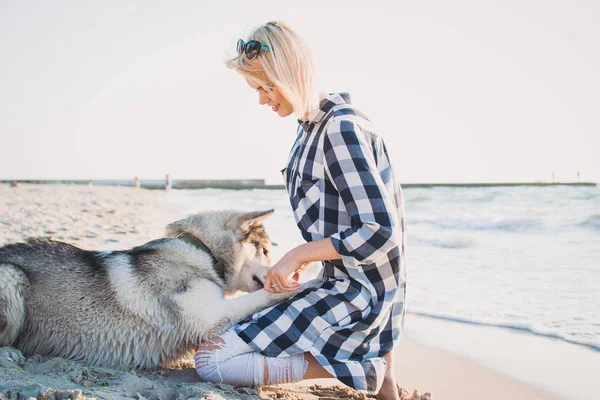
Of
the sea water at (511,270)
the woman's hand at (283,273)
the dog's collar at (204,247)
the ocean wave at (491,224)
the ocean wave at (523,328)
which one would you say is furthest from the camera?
the ocean wave at (491,224)

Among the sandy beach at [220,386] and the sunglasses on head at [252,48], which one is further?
the sunglasses on head at [252,48]

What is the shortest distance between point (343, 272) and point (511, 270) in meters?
5.23

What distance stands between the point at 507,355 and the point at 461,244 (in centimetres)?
628

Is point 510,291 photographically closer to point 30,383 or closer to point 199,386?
point 199,386

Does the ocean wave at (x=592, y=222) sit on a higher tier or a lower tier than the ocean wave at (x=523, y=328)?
higher

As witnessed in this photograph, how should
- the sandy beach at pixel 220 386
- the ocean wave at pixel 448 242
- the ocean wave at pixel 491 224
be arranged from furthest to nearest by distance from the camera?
the ocean wave at pixel 491 224 → the ocean wave at pixel 448 242 → the sandy beach at pixel 220 386

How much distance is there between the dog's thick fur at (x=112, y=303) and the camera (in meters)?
3.01

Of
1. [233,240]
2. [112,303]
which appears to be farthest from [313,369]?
[112,303]

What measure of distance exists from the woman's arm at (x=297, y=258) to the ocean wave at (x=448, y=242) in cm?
747

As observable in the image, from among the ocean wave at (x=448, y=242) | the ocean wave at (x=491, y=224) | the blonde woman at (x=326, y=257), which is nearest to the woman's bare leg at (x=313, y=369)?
the blonde woman at (x=326, y=257)

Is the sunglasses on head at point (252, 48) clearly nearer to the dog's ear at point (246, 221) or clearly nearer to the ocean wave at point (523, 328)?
the dog's ear at point (246, 221)

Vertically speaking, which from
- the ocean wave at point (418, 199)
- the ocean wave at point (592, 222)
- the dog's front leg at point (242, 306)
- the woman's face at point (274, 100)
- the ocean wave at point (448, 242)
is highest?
the woman's face at point (274, 100)

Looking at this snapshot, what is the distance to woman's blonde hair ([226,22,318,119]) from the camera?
8.73 ft

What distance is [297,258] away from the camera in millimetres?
2617
